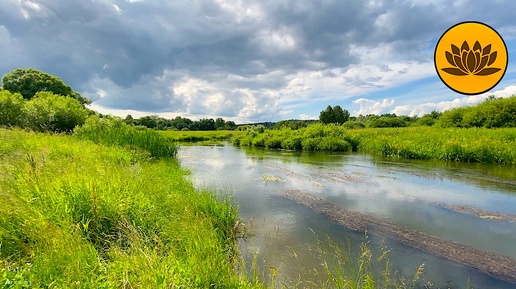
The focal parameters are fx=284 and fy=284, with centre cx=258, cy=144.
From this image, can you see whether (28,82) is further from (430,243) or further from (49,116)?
(430,243)

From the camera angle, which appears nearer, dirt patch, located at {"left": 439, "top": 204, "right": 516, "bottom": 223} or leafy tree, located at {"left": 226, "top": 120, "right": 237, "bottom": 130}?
dirt patch, located at {"left": 439, "top": 204, "right": 516, "bottom": 223}

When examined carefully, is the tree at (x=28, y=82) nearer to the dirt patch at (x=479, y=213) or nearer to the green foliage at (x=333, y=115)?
the dirt patch at (x=479, y=213)

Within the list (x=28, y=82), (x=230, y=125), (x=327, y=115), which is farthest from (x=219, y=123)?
(x=28, y=82)

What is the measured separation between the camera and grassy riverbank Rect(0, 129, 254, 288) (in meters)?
3.12

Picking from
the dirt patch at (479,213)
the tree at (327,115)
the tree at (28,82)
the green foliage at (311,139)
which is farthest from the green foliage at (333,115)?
the dirt patch at (479,213)

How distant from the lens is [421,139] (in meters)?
23.2

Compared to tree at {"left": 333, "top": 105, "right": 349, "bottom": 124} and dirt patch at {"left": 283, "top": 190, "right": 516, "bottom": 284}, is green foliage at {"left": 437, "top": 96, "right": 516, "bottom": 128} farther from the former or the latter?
tree at {"left": 333, "top": 105, "right": 349, "bottom": 124}

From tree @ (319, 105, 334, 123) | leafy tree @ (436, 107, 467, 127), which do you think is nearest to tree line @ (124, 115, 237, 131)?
tree @ (319, 105, 334, 123)

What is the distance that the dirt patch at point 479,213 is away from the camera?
7.97 meters

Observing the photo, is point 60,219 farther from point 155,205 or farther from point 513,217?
point 513,217

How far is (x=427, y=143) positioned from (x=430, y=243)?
18.4m

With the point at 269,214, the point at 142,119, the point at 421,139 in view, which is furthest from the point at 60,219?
the point at 142,119

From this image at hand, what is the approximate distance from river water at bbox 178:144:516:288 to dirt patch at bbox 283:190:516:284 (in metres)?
0.26

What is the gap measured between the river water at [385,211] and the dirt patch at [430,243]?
0.26 metres
